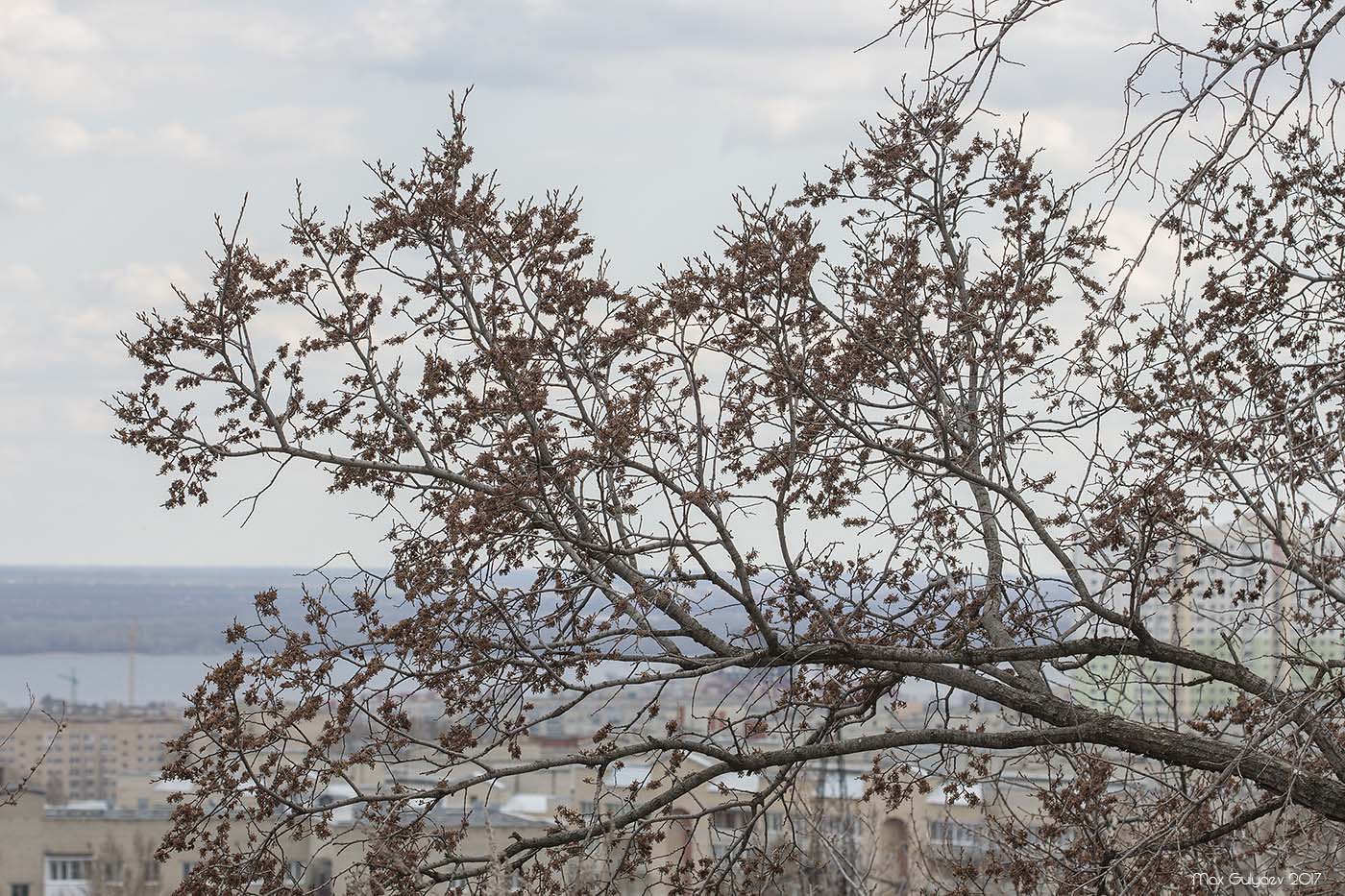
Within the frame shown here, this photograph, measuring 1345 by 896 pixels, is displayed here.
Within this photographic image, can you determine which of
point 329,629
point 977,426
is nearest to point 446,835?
point 329,629

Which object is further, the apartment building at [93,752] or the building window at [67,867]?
the apartment building at [93,752]

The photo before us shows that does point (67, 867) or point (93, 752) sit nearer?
point (67, 867)

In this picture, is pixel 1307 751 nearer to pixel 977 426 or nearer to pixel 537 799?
pixel 977 426

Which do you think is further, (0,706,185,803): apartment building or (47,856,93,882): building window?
(0,706,185,803): apartment building

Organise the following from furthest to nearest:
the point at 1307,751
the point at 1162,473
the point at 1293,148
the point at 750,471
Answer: the point at 1293,148, the point at 750,471, the point at 1162,473, the point at 1307,751

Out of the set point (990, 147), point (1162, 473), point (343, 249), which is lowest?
point (1162, 473)

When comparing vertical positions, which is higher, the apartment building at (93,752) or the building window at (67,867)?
the apartment building at (93,752)

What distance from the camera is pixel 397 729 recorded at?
7000 mm

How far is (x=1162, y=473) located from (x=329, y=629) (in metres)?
3.59

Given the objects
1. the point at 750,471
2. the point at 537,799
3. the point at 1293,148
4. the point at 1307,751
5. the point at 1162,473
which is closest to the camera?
the point at 1307,751

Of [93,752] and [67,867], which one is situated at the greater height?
[93,752]

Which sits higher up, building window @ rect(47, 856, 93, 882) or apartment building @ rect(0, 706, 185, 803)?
apartment building @ rect(0, 706, 185, 803)

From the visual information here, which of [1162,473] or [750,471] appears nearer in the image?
[1162,473]

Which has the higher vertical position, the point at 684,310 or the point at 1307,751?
the point at 684,310
